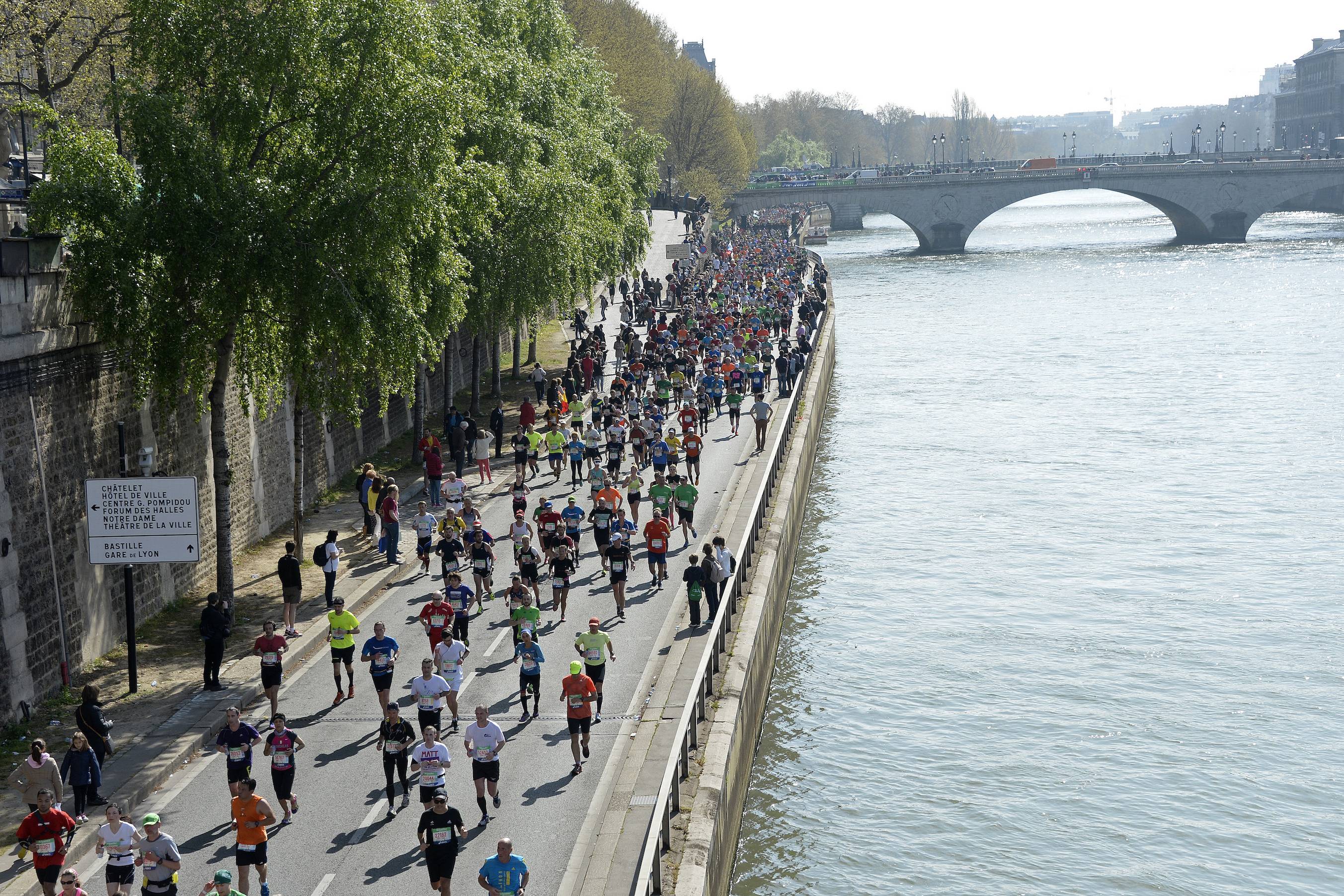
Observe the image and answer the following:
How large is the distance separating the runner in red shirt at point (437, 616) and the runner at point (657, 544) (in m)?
5.22

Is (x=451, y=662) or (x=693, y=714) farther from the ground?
(x=451, y=662)

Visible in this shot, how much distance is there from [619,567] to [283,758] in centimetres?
807

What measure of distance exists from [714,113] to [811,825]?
10021 centimetres

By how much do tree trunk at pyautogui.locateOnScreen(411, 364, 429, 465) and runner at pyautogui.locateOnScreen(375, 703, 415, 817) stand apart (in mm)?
18801

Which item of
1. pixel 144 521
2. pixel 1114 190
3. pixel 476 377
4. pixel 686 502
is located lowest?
pixel 686 502

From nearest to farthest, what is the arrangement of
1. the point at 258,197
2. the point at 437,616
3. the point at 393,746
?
the point at 393,746 → the point at 437,616 → the point at 258,197

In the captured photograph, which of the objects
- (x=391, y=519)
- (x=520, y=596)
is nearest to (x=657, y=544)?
(x=391, y=519)

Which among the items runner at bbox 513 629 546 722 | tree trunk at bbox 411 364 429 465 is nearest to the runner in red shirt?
runner at bbox 513 629 546 722

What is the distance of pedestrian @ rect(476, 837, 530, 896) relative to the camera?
41.2ft

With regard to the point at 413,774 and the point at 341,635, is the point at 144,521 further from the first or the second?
the point at 413,774

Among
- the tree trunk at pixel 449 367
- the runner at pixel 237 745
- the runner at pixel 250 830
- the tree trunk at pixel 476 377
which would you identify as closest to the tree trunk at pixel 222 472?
the runner at pixel 237 745

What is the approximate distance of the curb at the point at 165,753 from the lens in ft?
49.0

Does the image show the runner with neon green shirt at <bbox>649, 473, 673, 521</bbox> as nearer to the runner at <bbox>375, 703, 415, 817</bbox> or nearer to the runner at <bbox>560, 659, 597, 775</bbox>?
the runner at <bbox>560, 659, 597, 775</bbox>

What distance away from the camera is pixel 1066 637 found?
28.1m
